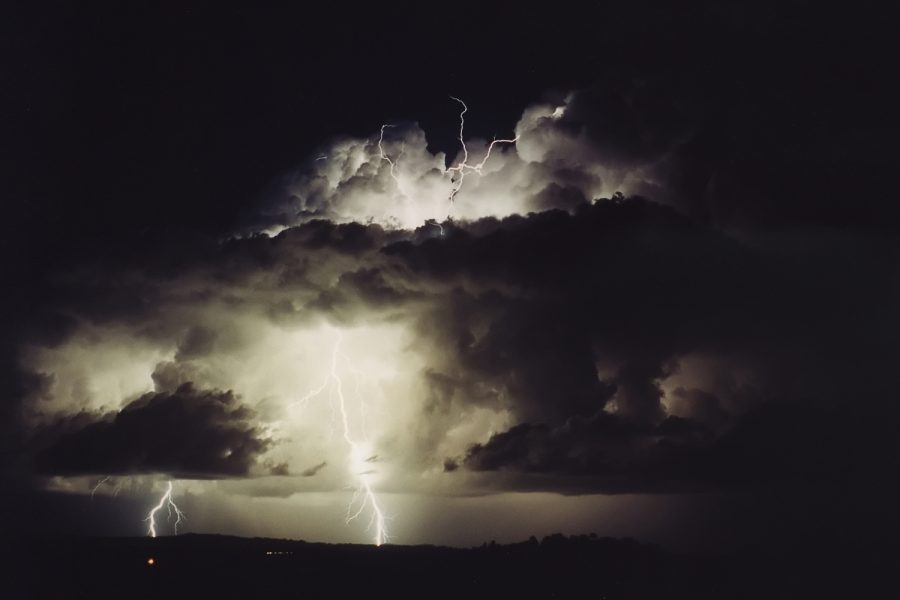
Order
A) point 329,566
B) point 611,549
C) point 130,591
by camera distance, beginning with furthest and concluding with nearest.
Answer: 1. point 611,549
2. point 329,566
3. point 130,591

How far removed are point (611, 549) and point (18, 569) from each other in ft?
329

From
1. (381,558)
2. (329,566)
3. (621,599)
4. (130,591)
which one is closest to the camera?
(130,591)

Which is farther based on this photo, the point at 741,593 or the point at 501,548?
the point at 501,548

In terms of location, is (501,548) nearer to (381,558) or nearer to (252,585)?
(381,558)

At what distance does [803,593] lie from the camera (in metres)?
156

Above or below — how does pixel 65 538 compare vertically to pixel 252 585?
above

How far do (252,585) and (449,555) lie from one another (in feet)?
180

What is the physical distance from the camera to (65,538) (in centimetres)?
18312

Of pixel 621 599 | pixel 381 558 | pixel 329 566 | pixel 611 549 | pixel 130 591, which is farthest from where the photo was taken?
pixel 611 549

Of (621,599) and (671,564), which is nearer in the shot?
(621,599)

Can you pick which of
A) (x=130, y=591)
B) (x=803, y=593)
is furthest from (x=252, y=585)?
(x=803, y=593)

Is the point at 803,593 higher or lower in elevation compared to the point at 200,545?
lower

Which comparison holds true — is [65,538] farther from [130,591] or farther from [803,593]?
[803,593]

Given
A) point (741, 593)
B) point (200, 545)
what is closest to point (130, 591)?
point (200, 545)
